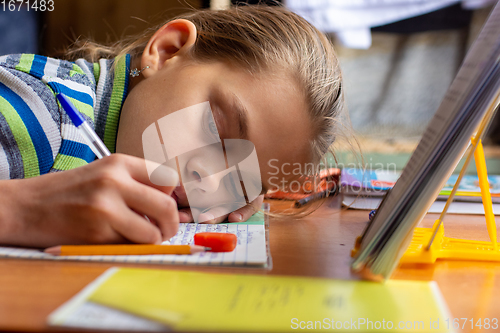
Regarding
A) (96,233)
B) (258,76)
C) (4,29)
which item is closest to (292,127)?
(258,76)

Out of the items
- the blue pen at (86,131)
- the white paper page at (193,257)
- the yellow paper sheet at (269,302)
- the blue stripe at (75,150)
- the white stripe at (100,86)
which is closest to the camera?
the yellow paper sheet at (269,302)

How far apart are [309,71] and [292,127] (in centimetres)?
12

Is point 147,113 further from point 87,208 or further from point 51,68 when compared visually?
point 87,208

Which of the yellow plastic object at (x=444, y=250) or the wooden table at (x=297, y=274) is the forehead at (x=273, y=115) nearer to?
the wooden table at (x=297, y=274)

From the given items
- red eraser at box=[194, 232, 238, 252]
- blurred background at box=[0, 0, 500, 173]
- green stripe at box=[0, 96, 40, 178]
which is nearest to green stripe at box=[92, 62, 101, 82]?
green stripe at box=[0, 96, 40, 178]

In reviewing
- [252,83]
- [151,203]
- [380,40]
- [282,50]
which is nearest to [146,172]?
[151,203]

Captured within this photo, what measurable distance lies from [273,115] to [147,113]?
7.7 inches

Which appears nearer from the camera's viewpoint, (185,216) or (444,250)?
(444,250)

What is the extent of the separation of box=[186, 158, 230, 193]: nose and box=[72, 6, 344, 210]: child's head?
50 millimetres

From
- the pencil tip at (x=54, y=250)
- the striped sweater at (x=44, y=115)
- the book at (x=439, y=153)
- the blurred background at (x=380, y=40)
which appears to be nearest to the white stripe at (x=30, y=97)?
the striped sweater at (x=44, y=115)

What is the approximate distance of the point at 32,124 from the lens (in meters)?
0.50

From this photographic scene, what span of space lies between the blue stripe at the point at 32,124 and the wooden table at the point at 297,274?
0.23 m

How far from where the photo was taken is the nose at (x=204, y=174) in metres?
0.54

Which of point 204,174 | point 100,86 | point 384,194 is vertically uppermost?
point 100,86
